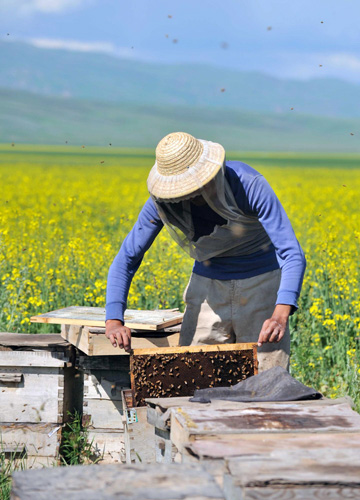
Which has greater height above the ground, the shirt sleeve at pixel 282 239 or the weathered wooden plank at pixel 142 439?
the shirt sleeve at pixel 282 239

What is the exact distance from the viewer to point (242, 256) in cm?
480

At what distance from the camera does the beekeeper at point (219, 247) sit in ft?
13.4

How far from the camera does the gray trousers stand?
4.70 metres

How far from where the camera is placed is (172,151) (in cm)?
409

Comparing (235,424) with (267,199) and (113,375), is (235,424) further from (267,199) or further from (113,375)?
(113,375)

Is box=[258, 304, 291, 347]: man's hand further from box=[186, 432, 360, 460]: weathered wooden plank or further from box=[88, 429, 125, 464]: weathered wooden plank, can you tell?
box=[88, 429, 125, 464]: weathered wooden plank

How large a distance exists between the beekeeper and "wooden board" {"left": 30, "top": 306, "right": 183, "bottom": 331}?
7.9 inches

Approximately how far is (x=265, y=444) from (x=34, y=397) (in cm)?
267

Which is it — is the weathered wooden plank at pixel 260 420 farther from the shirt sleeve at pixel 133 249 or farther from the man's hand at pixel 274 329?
the shirt sleeve at pixel 133 249

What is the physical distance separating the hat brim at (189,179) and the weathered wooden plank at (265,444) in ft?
5.52

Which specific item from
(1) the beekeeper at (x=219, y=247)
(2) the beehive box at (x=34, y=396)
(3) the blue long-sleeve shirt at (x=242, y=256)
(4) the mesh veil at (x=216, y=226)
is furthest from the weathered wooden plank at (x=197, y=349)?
(2) the beehive box at (x=34, y=396)

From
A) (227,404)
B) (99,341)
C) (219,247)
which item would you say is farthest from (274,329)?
(99,341)

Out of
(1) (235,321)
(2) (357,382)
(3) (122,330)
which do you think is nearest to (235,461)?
(3) (122,330)

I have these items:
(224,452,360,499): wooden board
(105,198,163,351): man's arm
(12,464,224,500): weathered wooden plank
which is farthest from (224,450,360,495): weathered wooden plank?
(105,198,163,351): man's arm
